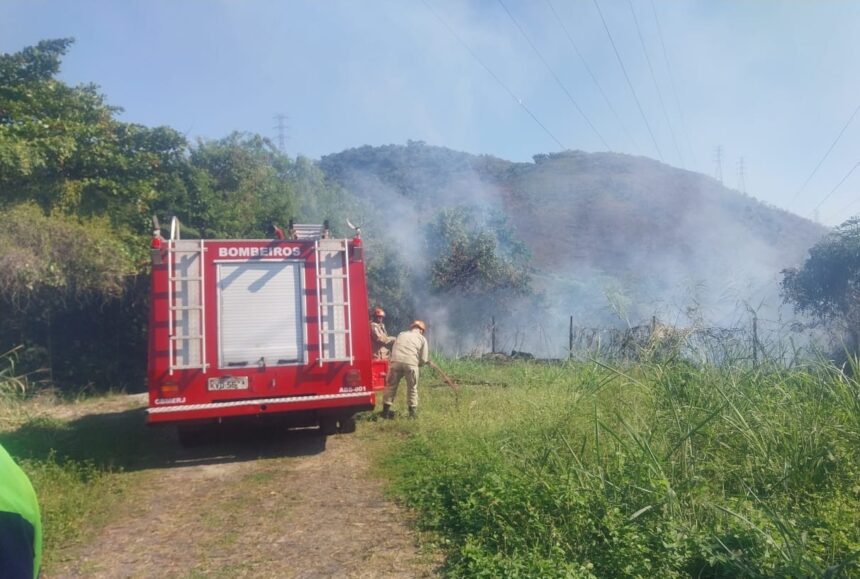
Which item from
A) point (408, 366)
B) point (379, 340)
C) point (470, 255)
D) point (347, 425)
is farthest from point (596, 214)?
point (347, 425)

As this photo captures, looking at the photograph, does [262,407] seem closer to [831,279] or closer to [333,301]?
[333,301]

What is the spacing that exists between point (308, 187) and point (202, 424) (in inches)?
551

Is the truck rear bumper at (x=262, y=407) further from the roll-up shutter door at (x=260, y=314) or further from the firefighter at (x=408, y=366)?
the firefighter at (x=408, y=366)

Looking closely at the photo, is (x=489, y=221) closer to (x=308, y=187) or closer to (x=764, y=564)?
(x=308, y=187)

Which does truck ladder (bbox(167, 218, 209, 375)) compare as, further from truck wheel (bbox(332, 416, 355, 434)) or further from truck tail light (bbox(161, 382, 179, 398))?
truck wheel (bbox(332, 416, 355, 434))

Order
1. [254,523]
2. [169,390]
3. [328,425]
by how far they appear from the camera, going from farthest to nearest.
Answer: [328,425], [169,390], [254,523]

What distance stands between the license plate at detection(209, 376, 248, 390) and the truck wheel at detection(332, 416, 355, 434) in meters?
1.52

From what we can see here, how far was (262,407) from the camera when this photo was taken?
303 inches

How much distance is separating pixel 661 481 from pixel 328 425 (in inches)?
194

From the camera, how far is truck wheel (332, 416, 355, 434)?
350 inches

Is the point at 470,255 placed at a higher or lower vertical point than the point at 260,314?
higher

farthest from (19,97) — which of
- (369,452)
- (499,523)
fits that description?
(499,523)

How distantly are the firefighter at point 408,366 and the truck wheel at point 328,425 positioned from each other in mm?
1258

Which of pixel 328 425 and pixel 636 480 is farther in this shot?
pixel 328 425
